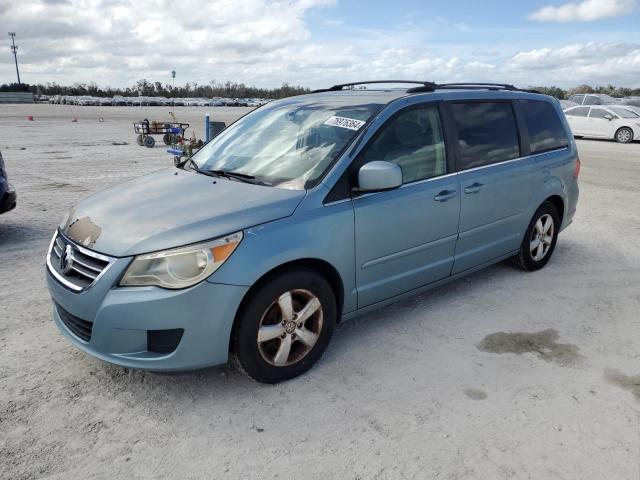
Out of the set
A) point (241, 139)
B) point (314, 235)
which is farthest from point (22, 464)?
point (241, 139)

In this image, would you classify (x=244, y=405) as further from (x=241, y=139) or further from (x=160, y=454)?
(x=241, y=139)

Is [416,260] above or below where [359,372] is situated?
above

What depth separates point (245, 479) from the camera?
2438 mm

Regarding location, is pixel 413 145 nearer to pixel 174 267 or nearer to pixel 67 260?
pixel 174 267

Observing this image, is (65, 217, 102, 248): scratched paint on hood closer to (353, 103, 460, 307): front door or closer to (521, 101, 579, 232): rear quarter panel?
(353, 103, 460, 307): front door

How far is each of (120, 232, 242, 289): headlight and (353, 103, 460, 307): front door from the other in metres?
1.03

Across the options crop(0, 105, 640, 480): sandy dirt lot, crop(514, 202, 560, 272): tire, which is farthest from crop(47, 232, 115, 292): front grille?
crop(514, 202, 560, 272): tire

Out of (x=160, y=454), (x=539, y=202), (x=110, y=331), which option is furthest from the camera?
(x=539, y=202)

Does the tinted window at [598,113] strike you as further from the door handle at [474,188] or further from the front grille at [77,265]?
the front grille at [77,265]

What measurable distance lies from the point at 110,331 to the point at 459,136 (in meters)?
2.87

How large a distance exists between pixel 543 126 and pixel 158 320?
4091 millimetres

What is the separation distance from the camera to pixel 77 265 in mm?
3014

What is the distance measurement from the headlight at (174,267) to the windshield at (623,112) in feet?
68.8

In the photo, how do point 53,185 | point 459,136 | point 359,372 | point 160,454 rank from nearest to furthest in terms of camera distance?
point 160,454, point 359,372, point 459,136, point 53,185
